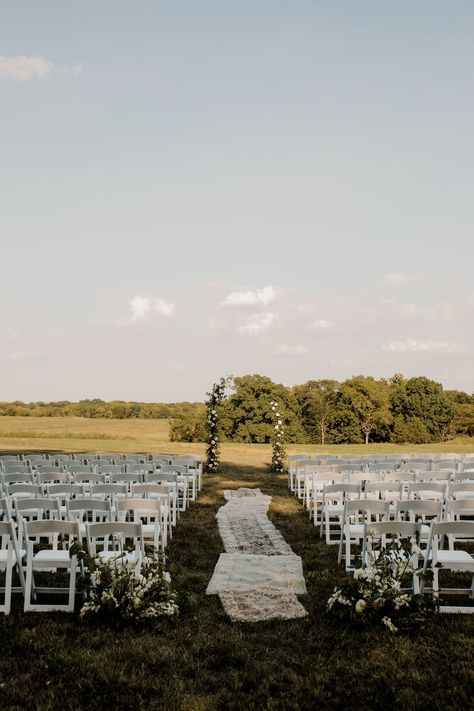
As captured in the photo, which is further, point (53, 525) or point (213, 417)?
point (213, 417)

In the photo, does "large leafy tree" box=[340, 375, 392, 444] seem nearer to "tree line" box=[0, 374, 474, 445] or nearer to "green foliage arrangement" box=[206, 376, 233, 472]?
"tree line" box=[0, 374, 474, 445]

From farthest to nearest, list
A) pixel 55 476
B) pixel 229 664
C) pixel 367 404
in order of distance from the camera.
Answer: pixel 367 404 → pixel 55 476 → pixel 229 664

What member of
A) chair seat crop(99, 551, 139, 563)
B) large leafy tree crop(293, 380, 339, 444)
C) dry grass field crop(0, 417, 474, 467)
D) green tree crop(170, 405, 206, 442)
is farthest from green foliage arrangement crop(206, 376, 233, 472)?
large leafy tree crop(293, 380, 339, 444)

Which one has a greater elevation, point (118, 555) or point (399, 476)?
point (399, 476)

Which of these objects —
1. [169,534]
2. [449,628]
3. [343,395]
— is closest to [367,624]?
[449,628]

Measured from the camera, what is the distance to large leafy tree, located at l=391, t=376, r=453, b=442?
203 ft

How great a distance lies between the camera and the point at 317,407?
61469 millimetres

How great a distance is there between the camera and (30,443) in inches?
1422

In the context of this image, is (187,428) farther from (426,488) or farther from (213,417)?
(426,488)

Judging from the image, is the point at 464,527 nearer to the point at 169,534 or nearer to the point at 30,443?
the point at 169,534

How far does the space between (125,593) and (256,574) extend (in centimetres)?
240

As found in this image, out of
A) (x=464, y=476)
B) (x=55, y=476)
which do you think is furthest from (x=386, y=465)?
(x=55, y=476)

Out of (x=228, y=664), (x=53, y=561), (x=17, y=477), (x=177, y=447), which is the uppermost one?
(x=17, y=477)

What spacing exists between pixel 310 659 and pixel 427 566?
1.91m
